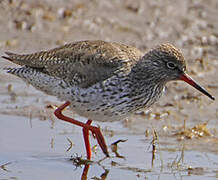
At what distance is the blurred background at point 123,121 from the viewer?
6988mm

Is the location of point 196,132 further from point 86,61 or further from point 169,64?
point 86,61

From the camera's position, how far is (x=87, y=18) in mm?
11875

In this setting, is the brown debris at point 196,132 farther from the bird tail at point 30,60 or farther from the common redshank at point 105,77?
the bird tail at point 30,60

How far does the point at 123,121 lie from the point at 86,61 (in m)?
1.70

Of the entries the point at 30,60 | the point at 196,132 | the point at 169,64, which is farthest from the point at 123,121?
the point at 30,60

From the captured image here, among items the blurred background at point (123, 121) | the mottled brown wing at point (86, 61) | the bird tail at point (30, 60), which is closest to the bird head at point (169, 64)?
the mottled brown wing at point (86, 61)

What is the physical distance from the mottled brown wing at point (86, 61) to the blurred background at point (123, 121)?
0.95 m

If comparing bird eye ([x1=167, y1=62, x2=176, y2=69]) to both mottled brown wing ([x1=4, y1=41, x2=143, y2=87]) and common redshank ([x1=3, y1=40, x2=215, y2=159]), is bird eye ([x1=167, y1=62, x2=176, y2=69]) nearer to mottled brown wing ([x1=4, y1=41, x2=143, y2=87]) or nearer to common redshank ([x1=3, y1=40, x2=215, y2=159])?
common redshank ([x1=3, y1=40, x2=215, y2=159])

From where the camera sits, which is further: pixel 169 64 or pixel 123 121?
pixel 123 121

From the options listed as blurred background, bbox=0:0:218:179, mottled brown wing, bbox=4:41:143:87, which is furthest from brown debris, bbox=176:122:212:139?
mottled brown wing, bbox=4:41:143:87

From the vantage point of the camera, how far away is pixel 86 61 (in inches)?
280

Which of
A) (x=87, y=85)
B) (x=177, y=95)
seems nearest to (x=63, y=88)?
(x=87, y=85)

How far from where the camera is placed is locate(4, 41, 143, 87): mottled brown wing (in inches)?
275

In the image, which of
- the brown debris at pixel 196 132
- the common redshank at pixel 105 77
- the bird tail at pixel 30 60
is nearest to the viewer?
the common redshank at pixel 105 77
